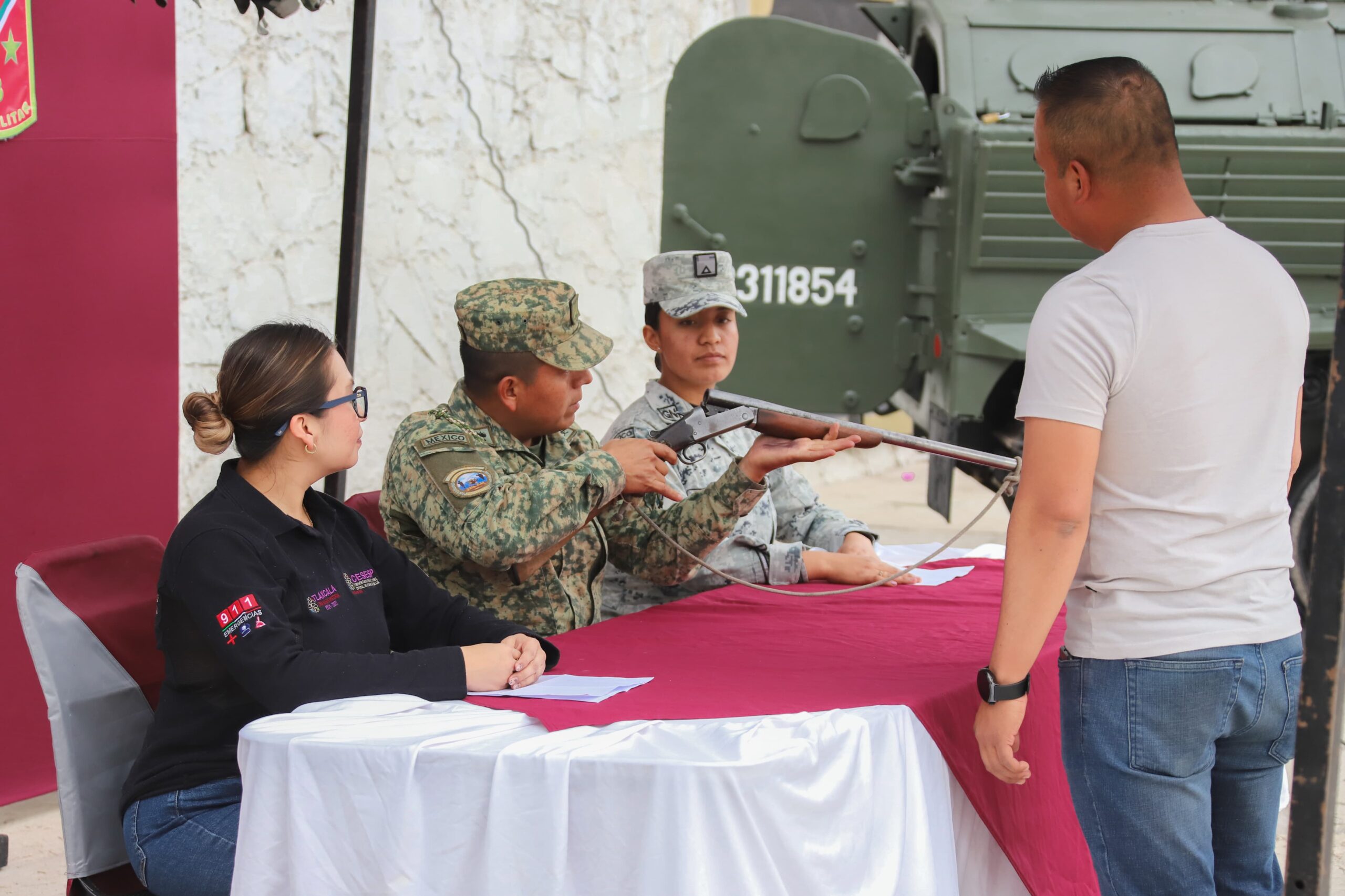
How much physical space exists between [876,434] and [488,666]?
2.49 feet

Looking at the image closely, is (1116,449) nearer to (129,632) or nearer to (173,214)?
(129,632)

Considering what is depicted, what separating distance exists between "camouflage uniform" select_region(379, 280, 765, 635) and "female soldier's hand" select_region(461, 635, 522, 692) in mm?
231

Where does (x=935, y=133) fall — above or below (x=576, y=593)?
above

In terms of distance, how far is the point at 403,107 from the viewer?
5.38 m

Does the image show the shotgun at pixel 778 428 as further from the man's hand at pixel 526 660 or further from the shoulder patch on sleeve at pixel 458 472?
the man's hand at pixel 526 660

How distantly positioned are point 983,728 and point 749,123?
11.9 feet

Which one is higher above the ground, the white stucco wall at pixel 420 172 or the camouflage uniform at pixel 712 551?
the white stucco wall at pixel 420 172

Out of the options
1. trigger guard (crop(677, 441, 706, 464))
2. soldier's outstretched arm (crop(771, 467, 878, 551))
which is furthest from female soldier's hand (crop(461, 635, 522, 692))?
soldier's outstretched arm (crop(771, 467, 878, 551))

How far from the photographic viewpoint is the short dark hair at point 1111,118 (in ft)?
5.12

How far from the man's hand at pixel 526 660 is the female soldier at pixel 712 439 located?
708 millimetres

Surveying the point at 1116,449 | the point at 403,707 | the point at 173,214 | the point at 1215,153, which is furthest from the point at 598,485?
the point at 1215,153

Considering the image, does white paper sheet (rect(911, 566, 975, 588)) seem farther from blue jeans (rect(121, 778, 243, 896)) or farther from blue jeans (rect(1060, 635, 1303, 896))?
blue jeans (rect(121, 778, 243, 896))

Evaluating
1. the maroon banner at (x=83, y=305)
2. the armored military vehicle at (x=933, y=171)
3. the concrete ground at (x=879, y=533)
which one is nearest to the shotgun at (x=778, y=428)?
the concrete ground at (x=879, y=533)

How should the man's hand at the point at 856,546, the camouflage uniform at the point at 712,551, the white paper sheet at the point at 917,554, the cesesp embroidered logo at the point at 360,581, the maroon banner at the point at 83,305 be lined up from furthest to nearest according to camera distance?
1. the maroon banner at the point at 83,305
2. the white paper sheet at the point at 917,554
3. the man's hand at the point at 856,546
4. the camouflage uniform at the point at 712,551
5. the cesesp embroidered logo at the point at 360,581
